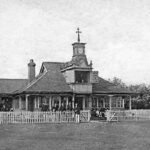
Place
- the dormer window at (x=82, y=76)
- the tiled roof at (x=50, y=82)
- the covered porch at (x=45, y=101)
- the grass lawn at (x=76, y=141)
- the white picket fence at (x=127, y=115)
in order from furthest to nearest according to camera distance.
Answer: the dormer window at (x=82, y=76)
the covered porch at (x=45, y=101)
the tiled roof at (x=50, y=82)
the white picket fence at (x=127, y=115)
the grass lawn at (x=76, y=141)

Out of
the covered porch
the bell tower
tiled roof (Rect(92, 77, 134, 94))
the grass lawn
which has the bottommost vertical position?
the grass lawn

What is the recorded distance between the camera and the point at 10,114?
37.8 m

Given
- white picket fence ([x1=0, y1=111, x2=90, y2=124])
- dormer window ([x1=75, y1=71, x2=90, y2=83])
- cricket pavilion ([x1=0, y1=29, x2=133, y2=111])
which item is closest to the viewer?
white picket fence ([x1=0, y1=111, x2=90, y2=124])

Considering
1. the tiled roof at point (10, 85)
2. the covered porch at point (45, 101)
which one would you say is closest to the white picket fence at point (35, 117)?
the covered porch at point (45, 101)

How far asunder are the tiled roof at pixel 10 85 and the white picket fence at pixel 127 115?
64.6 feet

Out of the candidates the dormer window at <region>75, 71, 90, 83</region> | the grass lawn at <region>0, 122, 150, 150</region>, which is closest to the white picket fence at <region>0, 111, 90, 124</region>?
the grass lawn at <region>0, 122, 150, 150</region>

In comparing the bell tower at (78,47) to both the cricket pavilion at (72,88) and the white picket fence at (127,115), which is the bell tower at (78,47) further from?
the white picket fence at (127,115)

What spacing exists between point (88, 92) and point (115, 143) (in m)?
27.7

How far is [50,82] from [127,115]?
10963 mm

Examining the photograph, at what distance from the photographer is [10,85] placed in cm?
6084

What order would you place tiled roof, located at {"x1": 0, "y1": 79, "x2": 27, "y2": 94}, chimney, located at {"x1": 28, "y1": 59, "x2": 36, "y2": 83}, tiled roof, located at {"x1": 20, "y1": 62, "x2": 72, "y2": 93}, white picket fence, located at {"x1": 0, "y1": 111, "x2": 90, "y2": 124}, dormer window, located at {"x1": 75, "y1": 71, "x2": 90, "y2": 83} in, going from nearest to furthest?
white picket fence, located at {"x1": 0, "y1": 111, "x2": 90, "y2": 124} → tiled roof, located at {"x1": 20, "y1": 62, "x2": 72, "y2": 93} → dormer window, located at {"x1": 75, "y1": 71, "x2": 90, "y2": 83} → chimney, located at {"x1": 28, "y1": 59, "x2": 36, "y2": 83} → tiled roof, located at {"x1": 0, "y1": 79, "x2": 27, "y2": 94}

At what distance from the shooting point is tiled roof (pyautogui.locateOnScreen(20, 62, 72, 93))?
47844mm

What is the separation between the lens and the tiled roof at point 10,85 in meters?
58.9

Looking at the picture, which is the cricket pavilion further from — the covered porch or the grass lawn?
the grass lawn
